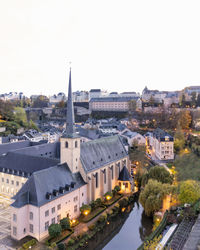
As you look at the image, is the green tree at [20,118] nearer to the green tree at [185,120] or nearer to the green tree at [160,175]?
the green tree at [185,120]

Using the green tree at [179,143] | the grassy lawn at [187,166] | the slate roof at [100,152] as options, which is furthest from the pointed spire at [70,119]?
the green tree at [179,143]

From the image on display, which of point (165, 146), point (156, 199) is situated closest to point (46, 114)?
point (165, 146)

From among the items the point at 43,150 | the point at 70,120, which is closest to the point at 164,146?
the point at 43,150

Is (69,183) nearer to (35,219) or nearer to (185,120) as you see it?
(35,219)

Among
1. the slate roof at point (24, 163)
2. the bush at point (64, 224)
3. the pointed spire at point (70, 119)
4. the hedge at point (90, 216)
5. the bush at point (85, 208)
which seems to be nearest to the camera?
the bush at point (64, 224)

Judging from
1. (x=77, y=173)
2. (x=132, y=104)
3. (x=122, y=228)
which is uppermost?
(x=132, y=104)

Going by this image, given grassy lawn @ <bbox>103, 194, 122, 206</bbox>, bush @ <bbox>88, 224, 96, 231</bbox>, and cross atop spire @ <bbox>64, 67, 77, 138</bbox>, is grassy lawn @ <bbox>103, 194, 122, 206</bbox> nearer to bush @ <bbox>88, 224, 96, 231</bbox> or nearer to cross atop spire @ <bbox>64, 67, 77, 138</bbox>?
bush @ <bbox>88, 224, 96, 231</bbox>

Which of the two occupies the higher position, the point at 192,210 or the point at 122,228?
the point at 192,210

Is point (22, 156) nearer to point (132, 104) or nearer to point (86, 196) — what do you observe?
point (86, 196)
